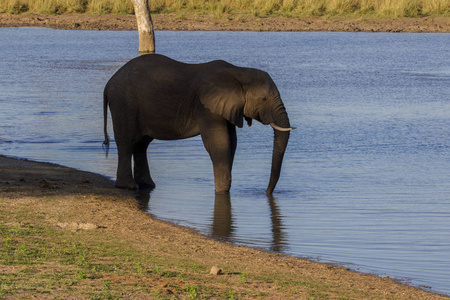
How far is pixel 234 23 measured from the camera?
43938 mm

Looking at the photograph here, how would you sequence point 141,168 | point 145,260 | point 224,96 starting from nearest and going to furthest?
1. point 145,260
2. point 224,96
3. point 141,168

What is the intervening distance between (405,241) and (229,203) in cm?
260

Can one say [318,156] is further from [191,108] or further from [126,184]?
[126,184]

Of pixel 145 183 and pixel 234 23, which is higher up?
pixel 145 183

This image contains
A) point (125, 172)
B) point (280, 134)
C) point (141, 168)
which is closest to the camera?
point (280, 134)

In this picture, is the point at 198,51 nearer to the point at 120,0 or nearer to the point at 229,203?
the point at 120,0

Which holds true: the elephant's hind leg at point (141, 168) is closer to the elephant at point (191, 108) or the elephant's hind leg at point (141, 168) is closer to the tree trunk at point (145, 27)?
the elephant at point (191, 108)

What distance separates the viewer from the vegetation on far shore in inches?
1746

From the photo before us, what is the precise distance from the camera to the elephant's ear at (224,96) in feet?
34.9

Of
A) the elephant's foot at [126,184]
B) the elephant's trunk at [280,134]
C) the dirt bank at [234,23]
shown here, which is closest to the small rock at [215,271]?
the elephant's trunk at [280,134]

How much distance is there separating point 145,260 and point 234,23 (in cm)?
3760

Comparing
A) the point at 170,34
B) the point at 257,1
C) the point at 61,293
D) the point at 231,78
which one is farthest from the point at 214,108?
the point at 257,1

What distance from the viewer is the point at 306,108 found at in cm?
1909

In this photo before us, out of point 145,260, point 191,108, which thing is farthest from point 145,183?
point 145,260
